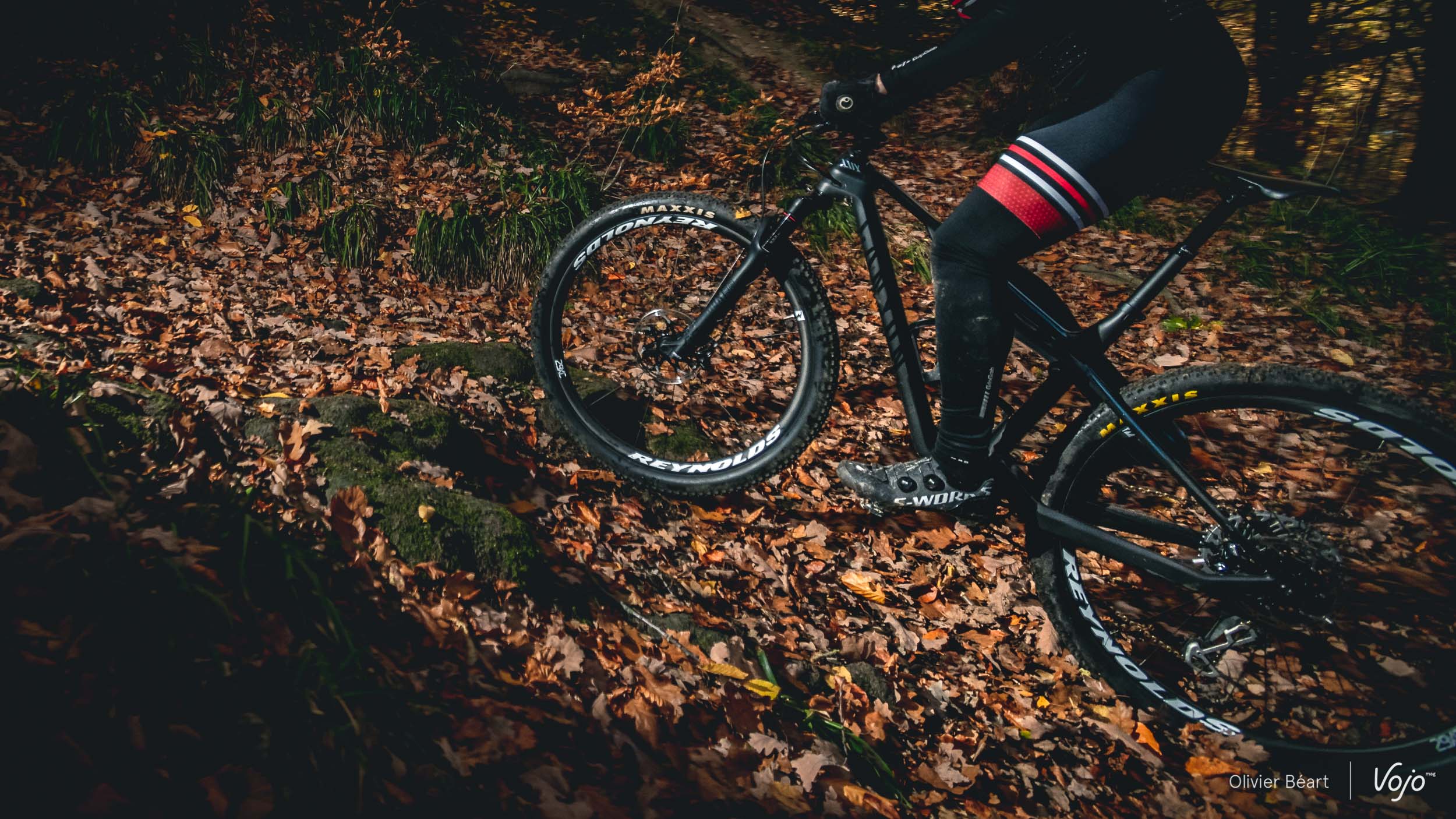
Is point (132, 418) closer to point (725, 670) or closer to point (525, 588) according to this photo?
point (525, 588)

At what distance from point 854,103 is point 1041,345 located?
1132 mm

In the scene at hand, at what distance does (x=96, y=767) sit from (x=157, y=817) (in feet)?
0.57

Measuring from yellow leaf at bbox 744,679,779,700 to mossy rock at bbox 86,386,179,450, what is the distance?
2.12m

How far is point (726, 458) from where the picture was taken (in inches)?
135

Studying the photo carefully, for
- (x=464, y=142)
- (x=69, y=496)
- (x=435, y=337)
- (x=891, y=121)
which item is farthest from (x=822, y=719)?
(x=891, y=121)

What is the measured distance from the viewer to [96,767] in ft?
5.00

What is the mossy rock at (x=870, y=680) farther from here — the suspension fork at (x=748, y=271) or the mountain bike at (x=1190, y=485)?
the suspension fork at (x=748, y=271)

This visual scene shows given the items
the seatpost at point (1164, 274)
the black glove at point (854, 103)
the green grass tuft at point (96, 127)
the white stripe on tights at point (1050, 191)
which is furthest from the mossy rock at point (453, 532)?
the green grass tuft at point (96, 127)

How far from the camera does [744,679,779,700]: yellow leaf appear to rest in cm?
261

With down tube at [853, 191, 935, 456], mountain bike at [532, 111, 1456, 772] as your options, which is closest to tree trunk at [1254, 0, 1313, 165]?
mountain bike at [532, 111, 1456, 772]

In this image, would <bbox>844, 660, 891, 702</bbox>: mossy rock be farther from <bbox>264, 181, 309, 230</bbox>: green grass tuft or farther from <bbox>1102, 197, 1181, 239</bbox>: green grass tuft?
<bbox>1102, 197, 1181, 239</bbox>: green grass tuft

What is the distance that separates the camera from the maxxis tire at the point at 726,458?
10.4 ft

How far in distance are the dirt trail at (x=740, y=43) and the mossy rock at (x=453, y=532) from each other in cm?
712

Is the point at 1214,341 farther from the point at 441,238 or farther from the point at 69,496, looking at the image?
the point at 69,496
